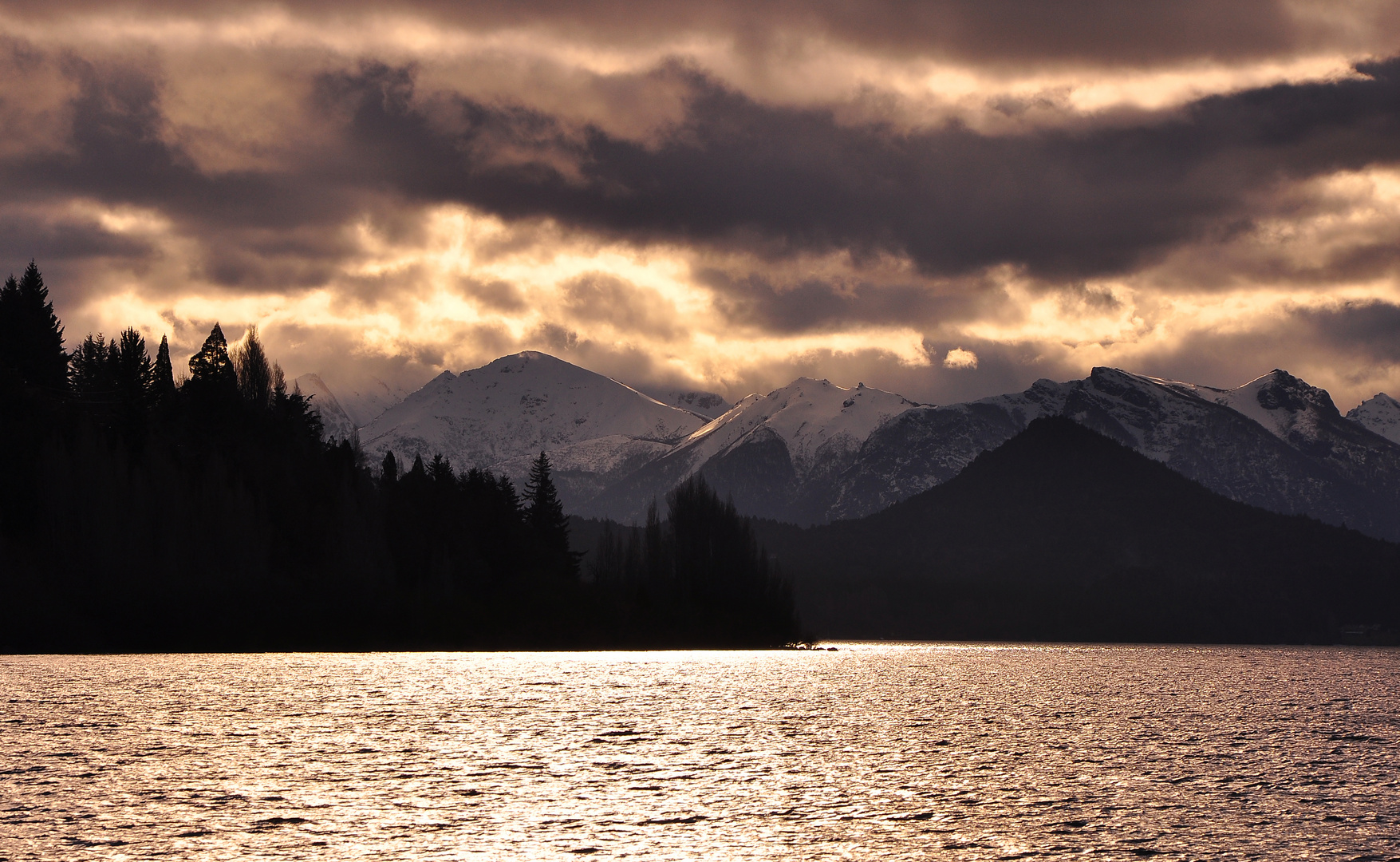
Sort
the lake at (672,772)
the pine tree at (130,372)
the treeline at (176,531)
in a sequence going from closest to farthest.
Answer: the lake at (672,772) → the treeline at (176,531) → the pine tree at (130,372)

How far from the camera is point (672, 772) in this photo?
168ft

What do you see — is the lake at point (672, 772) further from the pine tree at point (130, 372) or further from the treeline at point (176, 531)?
the pine tree at point (130, 372)

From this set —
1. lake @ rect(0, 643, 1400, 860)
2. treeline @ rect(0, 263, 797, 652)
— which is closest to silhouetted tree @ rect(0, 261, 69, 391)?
treeline @ rect(0, 263, 797, 652)

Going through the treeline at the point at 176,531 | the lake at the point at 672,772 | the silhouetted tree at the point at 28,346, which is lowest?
the lake at the point at 672,772

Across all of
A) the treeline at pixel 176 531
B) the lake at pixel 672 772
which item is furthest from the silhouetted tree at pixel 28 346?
the lake at pixel 672 772

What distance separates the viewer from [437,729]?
69.0m

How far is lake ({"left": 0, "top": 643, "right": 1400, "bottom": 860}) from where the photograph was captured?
35781mm

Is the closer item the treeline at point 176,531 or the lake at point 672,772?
the lake at point 672,772

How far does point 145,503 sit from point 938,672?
96.3 metres

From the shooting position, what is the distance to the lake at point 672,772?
117 ft

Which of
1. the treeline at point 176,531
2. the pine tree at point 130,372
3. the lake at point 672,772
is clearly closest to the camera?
the lake at point 672,772

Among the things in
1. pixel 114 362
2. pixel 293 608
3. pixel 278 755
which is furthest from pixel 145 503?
pixel 278 755

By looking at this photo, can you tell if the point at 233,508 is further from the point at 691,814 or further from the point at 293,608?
the point at 691,814

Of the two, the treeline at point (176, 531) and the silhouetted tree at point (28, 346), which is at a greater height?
the silhouetted tree at point (28, 346)
